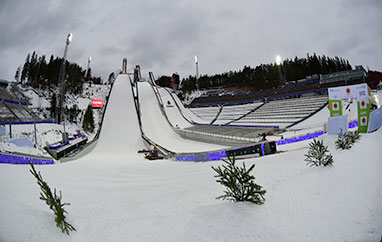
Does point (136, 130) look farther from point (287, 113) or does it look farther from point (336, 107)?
point (287, 113)

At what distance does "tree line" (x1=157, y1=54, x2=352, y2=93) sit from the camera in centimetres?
5459

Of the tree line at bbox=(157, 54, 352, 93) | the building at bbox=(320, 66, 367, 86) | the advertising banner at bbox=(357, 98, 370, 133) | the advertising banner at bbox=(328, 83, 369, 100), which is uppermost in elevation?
the tree line at bbox=(157, 54, 352, 93)

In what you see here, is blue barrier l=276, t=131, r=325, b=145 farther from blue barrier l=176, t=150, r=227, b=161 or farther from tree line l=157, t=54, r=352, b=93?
tree line l=157, t=54, r=352, b=93

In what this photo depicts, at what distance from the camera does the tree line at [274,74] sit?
54594mm

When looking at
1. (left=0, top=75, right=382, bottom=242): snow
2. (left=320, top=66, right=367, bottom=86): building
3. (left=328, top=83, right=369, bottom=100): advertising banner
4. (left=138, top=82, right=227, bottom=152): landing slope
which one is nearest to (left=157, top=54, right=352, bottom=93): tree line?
(left=320, top=66, right=367, bottom=86): building

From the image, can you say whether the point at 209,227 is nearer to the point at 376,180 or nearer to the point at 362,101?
the point at 376,180

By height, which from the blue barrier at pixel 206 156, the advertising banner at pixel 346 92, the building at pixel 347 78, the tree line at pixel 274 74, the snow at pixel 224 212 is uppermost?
the tree line at pixel 274 74

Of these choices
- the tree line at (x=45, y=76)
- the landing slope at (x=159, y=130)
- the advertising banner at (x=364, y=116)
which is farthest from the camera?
the tree line at (x=45, y=76)

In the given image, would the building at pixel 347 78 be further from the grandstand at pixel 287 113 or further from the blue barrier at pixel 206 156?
the blue barrier at pixel 206 156

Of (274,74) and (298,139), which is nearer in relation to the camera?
(298,139)

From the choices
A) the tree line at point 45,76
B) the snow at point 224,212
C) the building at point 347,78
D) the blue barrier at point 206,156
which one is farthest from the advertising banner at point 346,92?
the tree line at point 45,76

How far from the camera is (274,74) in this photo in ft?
213

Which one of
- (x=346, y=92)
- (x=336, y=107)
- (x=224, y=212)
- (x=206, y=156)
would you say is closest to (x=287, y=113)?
(x=346, y=92)

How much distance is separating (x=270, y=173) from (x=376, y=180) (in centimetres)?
211
